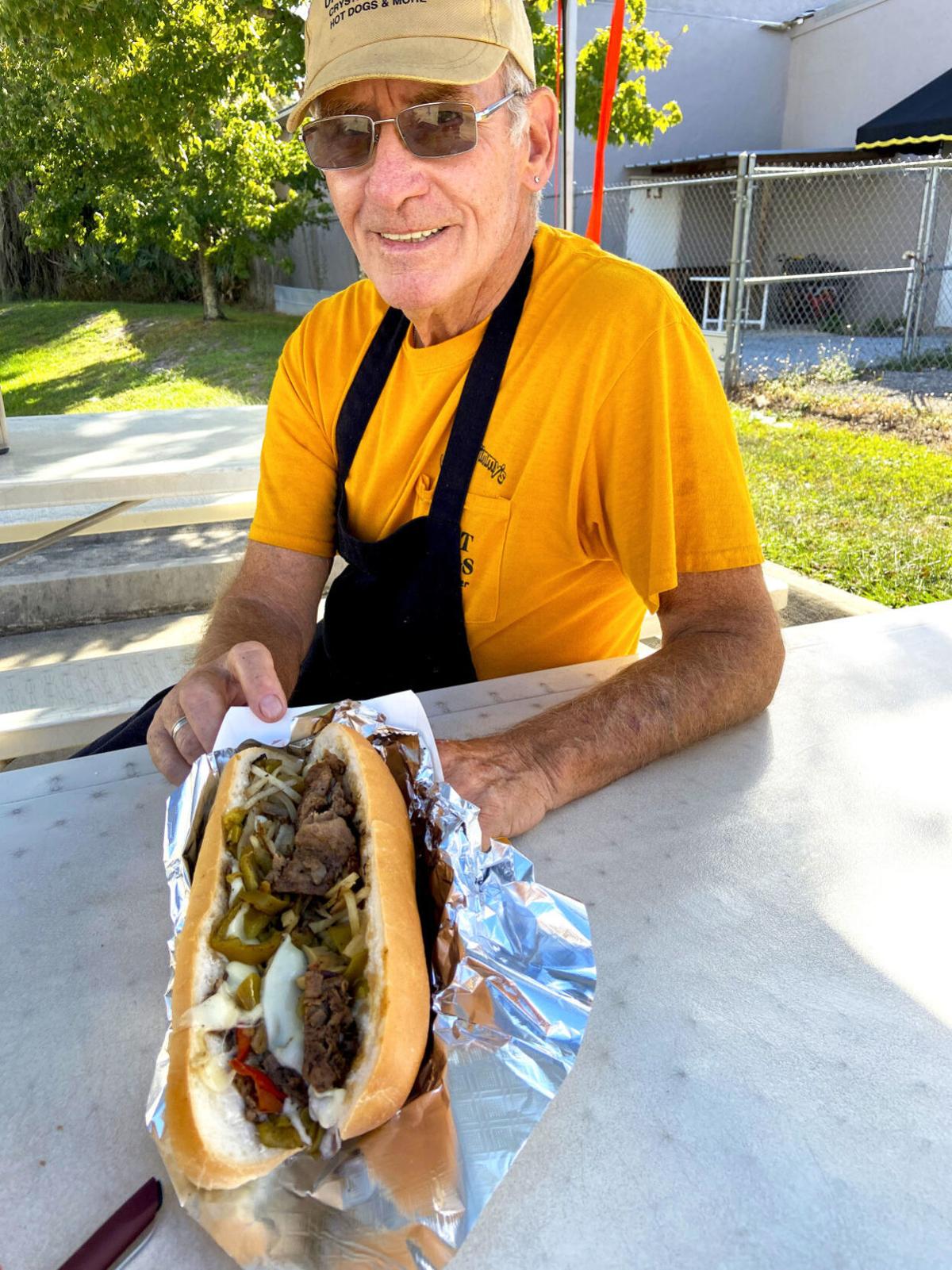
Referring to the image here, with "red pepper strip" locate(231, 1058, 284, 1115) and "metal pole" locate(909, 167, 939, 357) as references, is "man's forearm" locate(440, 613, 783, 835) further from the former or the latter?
"metal pole" locate(909, 167, 939, 357)

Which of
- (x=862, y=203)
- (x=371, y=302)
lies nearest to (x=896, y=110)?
(x=862, y=203)

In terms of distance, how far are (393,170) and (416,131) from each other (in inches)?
3.2

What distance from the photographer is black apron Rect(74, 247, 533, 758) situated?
1.84 meters

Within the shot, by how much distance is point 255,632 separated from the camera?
195cm

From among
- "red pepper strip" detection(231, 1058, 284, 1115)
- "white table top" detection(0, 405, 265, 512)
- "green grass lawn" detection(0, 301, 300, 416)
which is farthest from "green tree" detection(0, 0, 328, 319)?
"red pepper strip" detection(231, 1058, 284, 1115)

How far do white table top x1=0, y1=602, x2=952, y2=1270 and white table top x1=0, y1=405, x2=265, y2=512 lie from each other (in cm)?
186

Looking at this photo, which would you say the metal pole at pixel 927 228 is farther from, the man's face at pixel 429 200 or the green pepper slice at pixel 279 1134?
the green pepper slice at pixel 279 1134

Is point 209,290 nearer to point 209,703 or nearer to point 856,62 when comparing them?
Result: point 856,62

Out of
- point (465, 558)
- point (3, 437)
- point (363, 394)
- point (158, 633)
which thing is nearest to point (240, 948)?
point (465, 558)

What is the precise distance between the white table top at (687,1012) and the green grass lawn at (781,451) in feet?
11.8

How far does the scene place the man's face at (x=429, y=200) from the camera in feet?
5.71

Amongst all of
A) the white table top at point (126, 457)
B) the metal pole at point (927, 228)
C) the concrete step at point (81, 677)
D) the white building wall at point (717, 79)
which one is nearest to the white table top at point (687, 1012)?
the concrete step at point (81, 677)

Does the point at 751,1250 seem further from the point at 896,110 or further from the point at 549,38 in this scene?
the point at 896,110

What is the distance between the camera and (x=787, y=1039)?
0.99 metres
